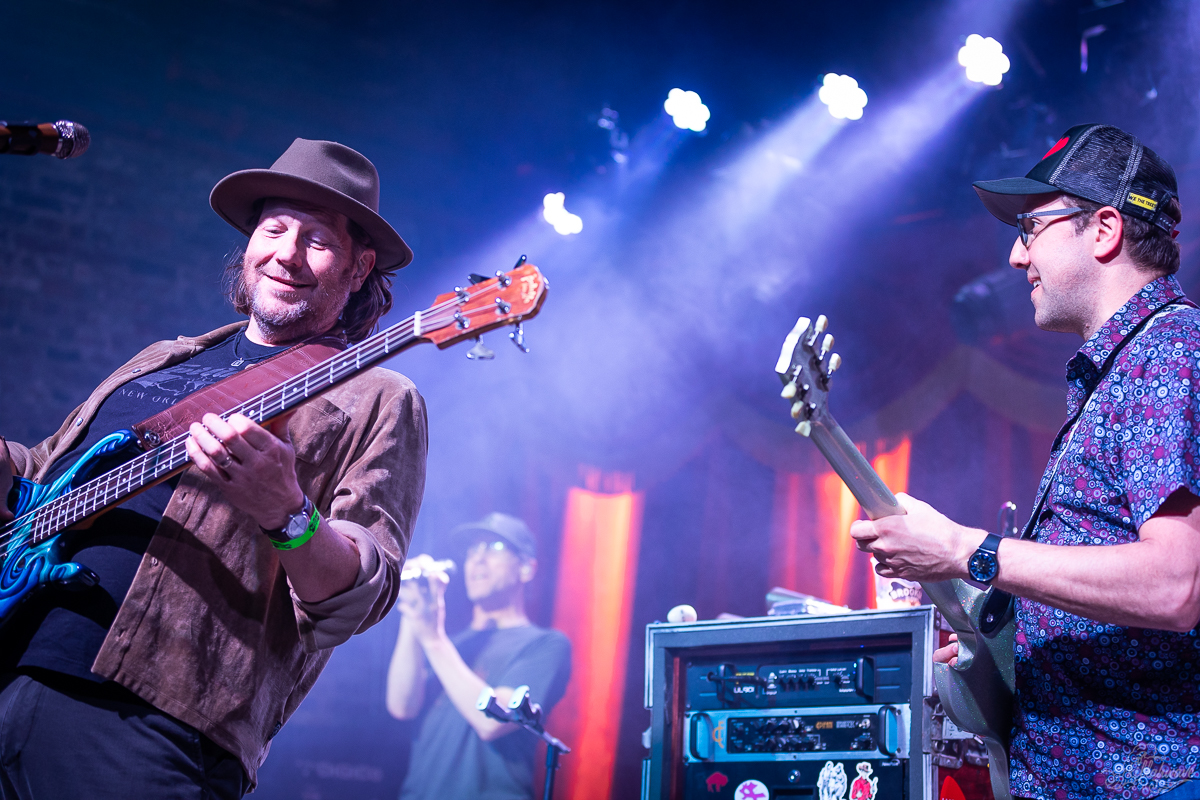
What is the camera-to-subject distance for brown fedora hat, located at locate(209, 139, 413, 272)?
7.25 ft

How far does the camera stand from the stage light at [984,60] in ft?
18.1

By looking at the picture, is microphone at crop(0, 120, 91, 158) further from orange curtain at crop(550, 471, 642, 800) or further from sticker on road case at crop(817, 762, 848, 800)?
orange curtain at crop(550, 471, 642, 800)

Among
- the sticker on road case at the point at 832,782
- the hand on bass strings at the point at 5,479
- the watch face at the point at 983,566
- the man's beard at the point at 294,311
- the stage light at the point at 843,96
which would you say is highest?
the stage light at the point at 843,96

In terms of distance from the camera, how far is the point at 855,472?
1.76m

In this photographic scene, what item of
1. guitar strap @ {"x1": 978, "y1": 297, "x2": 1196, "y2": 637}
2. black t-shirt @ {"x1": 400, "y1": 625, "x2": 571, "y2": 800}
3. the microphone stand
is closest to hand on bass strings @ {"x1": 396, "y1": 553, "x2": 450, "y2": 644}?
black t-shirt @ {"x1": 400, "y1": 625, "x2": 571, "y2": 800}

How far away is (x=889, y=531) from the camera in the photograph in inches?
66.4

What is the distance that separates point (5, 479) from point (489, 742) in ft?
14.5

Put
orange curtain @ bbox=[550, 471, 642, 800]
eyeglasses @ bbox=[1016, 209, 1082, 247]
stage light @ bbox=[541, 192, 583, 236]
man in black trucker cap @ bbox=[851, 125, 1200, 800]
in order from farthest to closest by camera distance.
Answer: stage light @ bbox=[541, 192, 583, 236] → orange curtain @ bbox=[550, 471, 642, 800] → eyeglasses @ bbox=[1016, 209, 1082, 247] → man in black trucker cap @ bbox=[851, 125, 1200, 800]

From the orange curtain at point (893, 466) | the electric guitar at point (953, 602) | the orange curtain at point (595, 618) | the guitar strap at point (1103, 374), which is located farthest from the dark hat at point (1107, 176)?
the orange curtain at point (595, 618)

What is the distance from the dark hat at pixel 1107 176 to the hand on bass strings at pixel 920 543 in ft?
2.52

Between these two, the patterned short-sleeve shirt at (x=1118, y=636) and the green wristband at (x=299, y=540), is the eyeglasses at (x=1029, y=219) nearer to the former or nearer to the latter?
the patterned short-sleeve shirt at (x=1118, y=636)

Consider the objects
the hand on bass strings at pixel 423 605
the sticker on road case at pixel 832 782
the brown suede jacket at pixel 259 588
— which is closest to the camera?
the brown suede jacket at pixel 259 588

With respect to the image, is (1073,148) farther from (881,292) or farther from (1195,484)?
(881,292)

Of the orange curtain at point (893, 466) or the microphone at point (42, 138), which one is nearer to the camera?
the microphone at point (42, 138)
